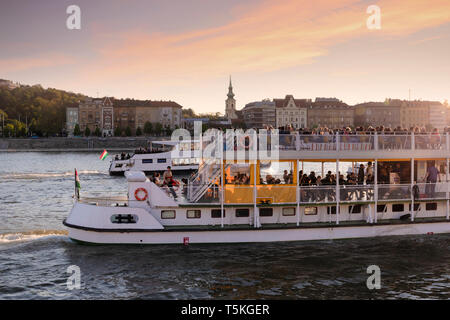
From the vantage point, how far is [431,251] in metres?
19.4

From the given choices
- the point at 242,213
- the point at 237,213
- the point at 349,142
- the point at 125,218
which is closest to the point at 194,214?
the point at 237,213

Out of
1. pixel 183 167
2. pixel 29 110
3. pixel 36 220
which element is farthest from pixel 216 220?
pixel 29 110

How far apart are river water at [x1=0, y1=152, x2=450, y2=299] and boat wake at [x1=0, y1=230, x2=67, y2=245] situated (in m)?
0.05

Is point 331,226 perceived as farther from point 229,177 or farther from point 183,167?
point 183,167

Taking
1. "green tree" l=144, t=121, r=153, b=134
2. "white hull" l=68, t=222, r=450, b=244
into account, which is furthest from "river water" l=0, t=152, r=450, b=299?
"green tree" l=144, t=121, r=153, b=134

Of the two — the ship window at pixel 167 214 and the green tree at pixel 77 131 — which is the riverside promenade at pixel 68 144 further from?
the ship window at pixel 167 214

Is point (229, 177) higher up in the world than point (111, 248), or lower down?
higher up

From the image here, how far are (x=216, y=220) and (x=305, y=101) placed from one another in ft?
523

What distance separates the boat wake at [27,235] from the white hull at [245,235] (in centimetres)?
327

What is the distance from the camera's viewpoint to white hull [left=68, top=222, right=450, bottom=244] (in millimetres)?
18594

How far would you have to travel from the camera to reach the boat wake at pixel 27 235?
21.3 meters

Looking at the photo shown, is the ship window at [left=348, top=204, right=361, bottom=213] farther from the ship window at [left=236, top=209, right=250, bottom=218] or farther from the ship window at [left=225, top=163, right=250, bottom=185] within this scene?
the ship window at [left=225, top=163, right=250, bottom=185]

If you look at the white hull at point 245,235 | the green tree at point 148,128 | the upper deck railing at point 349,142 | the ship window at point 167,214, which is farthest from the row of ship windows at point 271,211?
the green tree at point 148,128
